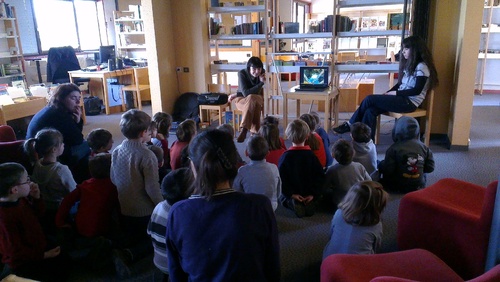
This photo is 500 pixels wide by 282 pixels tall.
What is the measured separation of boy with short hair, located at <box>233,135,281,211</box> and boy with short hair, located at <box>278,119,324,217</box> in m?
0.30

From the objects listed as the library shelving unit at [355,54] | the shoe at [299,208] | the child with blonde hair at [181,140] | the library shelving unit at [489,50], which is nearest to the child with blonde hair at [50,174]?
the child with blonde hair at [181,140]

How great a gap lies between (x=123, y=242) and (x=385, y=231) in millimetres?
1747

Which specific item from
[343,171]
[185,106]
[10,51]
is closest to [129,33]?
[10,51]

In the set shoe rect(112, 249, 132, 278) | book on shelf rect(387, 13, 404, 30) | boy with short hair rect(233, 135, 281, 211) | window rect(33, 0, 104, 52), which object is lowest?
shoe rect(112, 249, 132, 278)

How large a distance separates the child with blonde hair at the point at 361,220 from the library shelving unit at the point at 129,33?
808cm

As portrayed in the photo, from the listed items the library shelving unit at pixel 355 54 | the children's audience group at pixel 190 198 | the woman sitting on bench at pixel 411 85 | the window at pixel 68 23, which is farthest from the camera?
the window at pixel 68 23

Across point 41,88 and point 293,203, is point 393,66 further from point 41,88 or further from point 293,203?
point 41,88

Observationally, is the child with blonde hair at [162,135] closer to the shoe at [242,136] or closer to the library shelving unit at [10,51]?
the shoe at [242,136]

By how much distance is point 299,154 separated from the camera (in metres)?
2.77

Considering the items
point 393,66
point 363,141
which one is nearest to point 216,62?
point 393,66

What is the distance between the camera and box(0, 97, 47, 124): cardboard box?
4430 millimetres

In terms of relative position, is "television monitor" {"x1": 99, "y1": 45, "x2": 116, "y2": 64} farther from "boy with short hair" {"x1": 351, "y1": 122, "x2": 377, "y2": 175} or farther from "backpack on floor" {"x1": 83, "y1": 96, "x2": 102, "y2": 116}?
"boy with short hair" {"x1": 351, "y1": 122, "x2": 377, "y2": 175}

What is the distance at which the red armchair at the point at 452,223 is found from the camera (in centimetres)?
184

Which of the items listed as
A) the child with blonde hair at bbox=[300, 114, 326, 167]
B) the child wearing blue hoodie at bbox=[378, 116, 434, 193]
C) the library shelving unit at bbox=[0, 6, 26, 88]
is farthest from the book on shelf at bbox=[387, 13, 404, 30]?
the library shelving unit at bbox=[0, 6, 26, 88]
